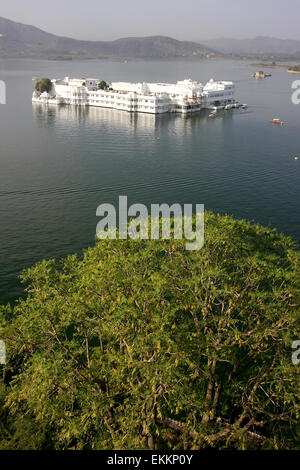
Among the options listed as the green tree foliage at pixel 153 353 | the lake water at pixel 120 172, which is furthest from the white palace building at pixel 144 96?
the green tree foliage at pixel 153 353

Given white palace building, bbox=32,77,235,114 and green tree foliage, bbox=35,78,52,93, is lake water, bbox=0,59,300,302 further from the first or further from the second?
green tree foliage, bbox=35,78,52,93

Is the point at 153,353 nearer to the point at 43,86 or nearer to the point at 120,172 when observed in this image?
the point at 120,172

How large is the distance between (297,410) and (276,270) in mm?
4610

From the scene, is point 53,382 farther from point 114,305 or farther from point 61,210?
point 61,210

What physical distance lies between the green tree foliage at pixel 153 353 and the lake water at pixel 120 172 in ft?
36.3

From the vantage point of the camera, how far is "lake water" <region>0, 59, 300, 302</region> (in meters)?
31.0

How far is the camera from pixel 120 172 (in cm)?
4388

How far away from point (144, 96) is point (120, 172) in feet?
143

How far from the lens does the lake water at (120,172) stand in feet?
102

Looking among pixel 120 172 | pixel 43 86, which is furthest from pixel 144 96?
pixel 120 172

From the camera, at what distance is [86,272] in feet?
48.0

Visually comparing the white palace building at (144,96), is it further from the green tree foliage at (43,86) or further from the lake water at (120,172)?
the lake water at (120,172)

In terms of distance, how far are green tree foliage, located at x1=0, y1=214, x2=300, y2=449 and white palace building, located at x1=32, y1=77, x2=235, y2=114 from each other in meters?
71.7
